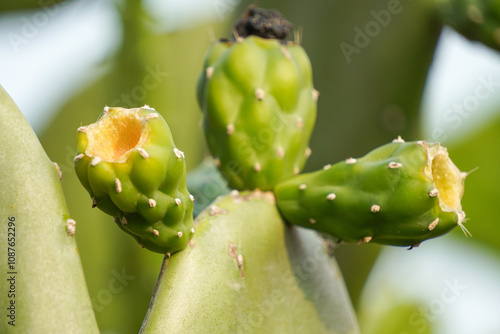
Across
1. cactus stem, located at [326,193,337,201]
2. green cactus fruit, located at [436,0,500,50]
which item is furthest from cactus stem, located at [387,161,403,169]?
green cactus fruit, located at [436,0,500,50]

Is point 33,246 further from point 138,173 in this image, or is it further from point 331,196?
point 331,196

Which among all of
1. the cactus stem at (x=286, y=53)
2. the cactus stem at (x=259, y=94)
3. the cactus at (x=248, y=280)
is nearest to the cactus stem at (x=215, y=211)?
the cactus at (x=248, y=280)

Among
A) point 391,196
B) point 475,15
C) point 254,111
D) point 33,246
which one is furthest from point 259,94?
point 475,15

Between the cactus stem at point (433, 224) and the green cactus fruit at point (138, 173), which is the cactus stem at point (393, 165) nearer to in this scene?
the cactus stem at point (433, 224)

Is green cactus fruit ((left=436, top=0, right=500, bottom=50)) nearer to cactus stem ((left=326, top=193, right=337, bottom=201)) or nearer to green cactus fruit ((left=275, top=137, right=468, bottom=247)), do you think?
green cactus fruit ((left=275, top=137, right=468, bottom=247))

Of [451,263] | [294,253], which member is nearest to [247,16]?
[294,253]
